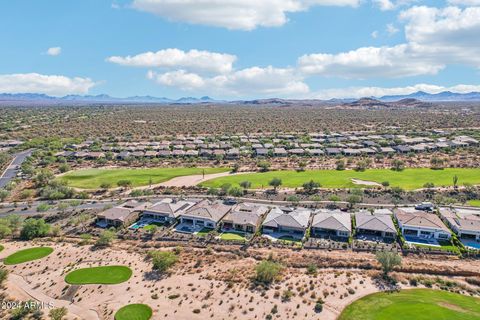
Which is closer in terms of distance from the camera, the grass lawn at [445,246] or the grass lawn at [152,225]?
the grass lawn at [445,246]

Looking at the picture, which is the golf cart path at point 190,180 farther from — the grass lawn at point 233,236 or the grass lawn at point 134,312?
the grass lawn at point 134,312

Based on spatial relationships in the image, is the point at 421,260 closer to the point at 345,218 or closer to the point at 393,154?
the point at 345,218

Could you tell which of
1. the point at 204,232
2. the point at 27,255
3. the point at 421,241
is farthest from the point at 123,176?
the point at 421,241

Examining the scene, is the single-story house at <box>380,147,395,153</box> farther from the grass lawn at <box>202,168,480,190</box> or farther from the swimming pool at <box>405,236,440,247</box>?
the swimming pool at <box>405,236,440,247</box>

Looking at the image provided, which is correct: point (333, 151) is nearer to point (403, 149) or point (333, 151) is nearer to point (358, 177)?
point (403, 149)

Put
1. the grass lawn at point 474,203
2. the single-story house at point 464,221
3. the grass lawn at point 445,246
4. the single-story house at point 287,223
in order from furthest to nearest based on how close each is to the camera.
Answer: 1. the grass lawn at point 474,203
2. the single-story house at point 287,223
3. the single-story house at point 464,221
4. the grass lawn at point 445,246

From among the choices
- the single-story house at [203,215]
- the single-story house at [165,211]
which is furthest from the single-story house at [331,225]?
the single-story house at [165,211]
